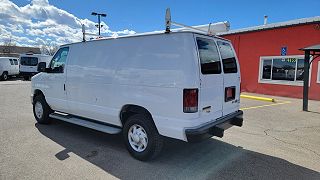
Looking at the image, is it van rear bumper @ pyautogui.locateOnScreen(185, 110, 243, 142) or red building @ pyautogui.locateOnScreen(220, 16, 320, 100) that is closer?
van rear bumper @ pyautogui.locateOnScreen(185, 110, 243, 142)

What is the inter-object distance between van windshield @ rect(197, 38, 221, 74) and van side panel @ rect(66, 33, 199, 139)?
0.25 metres

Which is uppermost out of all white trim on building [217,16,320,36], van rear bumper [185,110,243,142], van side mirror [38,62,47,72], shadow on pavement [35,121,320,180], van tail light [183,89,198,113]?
white trim on building [217,16,320,36]

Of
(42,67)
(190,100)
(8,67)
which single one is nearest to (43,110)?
(42,67)

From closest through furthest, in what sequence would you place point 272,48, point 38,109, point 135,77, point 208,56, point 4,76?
1. point 208,56
2. point 135,77
3. point 38,109
4. point 272,48
5. point 4,76

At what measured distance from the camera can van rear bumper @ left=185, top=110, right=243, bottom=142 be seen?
12.8ft

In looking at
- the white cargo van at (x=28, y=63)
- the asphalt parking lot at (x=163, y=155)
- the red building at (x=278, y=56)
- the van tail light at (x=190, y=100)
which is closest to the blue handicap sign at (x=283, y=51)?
the red building at (x=278, y=56)

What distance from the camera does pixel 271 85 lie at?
1443cm

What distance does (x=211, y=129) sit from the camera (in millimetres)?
→ 4188

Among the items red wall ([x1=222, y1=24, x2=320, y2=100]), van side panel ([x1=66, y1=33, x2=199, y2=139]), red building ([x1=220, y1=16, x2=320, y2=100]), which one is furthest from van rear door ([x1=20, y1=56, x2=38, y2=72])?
van side panel ([x1=66, y1=33, x2=199, y2=139])

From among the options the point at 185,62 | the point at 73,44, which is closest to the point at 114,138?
the point at 73,44

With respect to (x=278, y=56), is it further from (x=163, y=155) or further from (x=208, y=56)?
(x=163, y=155)

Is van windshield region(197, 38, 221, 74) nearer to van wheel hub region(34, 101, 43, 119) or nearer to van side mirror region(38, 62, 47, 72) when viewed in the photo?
van side mirror region(38, 62, 47, 72)

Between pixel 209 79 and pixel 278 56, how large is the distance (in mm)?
11396

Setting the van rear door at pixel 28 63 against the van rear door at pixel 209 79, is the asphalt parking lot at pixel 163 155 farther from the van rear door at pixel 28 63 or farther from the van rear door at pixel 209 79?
the van rear door at pixel 28 63
